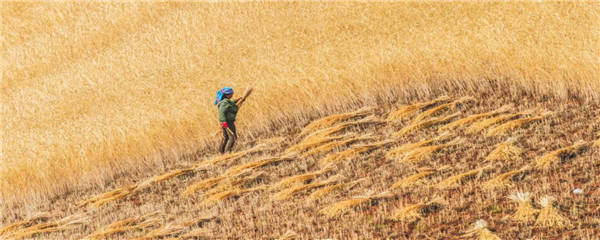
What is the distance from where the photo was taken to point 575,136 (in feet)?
38.2

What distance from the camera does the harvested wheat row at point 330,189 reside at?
419 inches

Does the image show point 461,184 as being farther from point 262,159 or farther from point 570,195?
point 262,159

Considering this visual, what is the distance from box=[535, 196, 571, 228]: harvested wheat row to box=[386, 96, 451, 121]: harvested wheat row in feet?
18.4

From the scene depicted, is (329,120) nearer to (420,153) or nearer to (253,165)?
(253,165)

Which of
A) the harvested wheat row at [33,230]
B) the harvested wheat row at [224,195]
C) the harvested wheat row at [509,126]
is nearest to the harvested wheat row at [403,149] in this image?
the harvested wheat row at [509,126]

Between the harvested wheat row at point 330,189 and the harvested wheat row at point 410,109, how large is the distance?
3089 mm

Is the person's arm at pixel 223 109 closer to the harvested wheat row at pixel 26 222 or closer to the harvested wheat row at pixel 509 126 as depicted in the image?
the harvested wheat row at pixel 26 222

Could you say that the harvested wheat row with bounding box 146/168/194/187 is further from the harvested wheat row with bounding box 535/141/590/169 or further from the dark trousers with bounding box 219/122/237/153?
the harvested wheat row with bounding box 535/141/590/169

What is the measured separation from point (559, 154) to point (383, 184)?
2497mm

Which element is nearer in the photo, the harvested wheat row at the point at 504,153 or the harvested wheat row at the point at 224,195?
the harvested wheat row at the point at 504,153

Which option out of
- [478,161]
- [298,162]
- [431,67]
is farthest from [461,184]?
[431,67]

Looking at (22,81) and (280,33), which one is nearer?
(280,33)

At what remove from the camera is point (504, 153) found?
11.1 metres

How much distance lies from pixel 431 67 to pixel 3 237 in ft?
27.9
